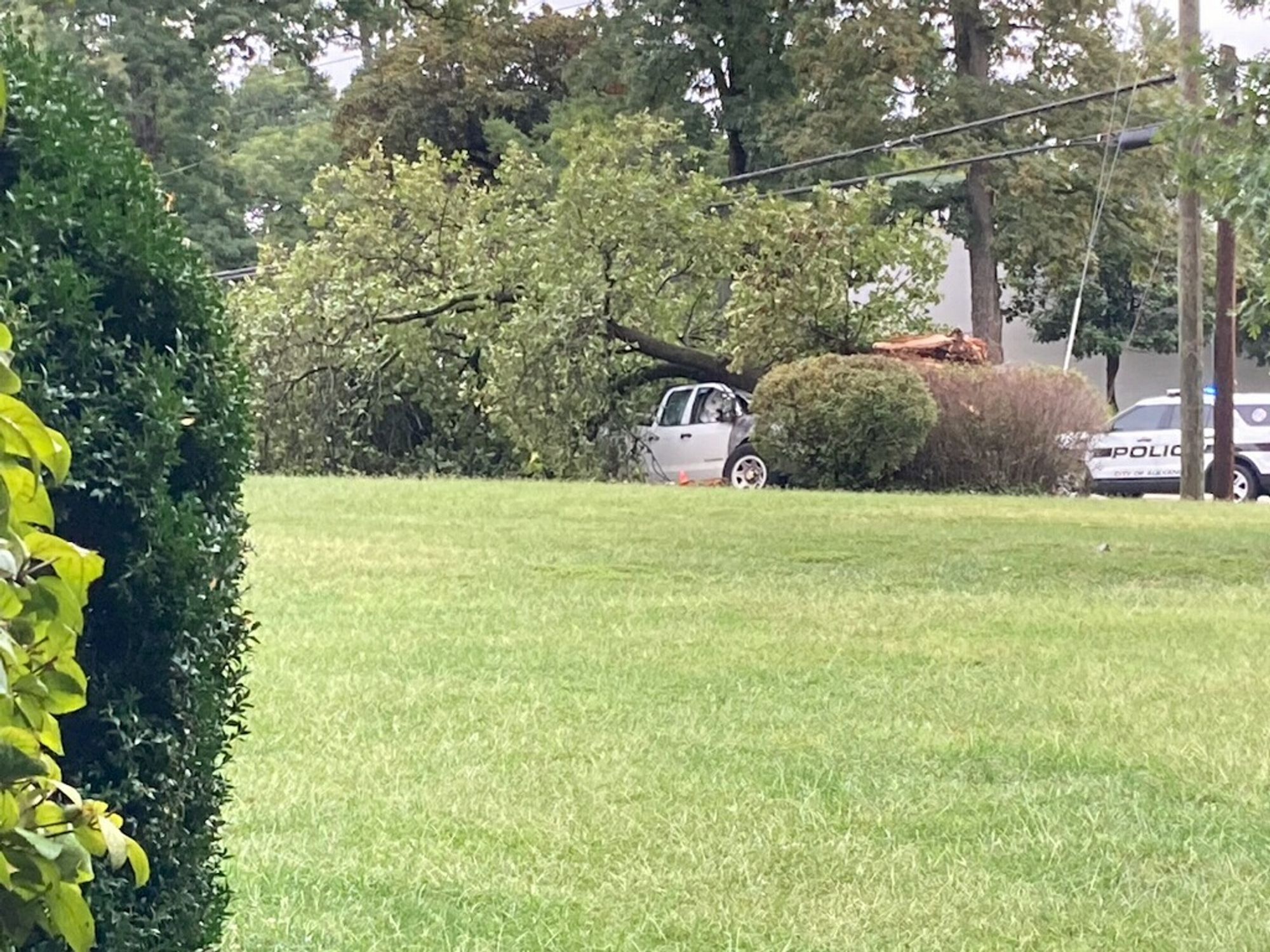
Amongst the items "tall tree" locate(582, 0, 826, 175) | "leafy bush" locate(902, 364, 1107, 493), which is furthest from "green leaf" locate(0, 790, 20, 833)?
"tall tree" locate(582, 0, 826, 175)

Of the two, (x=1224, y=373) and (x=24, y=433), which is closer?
(x=24, y=433)

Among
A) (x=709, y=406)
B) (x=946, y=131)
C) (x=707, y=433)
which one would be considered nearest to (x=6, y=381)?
(x=707, y=433)

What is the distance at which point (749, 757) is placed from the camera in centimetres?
479

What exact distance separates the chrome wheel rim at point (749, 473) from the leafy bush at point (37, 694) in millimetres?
18020

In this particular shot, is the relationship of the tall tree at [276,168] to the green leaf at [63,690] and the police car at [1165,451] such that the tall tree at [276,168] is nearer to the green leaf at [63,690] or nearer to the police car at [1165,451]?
the police car at [1165,451]

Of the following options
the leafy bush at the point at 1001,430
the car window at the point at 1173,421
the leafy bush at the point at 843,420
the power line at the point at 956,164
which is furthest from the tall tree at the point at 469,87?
the leafy bush at the point at 1001,430

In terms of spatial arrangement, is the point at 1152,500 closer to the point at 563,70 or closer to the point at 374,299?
the point at 374,299

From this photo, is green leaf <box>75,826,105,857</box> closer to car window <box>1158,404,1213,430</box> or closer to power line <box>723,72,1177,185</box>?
car window <box>1158,404,1213,430</box>

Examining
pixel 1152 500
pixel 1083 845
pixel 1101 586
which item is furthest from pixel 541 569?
pixel 1152 500

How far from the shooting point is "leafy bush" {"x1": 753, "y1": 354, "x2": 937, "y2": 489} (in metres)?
18.0

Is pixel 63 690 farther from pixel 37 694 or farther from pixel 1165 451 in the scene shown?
pixel 1165 451

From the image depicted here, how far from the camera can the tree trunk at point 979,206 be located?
104 feet

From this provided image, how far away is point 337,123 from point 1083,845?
1554 inches

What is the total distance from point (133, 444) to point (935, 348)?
1964 cm
